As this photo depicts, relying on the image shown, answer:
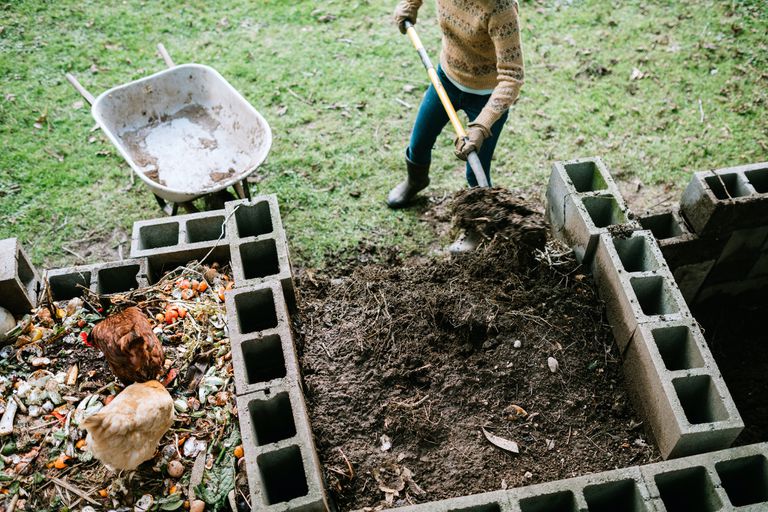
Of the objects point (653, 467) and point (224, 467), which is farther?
point (224, 467)

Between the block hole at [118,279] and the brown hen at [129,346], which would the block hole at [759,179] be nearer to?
the brown hen at [129,346]

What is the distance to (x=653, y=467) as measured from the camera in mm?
2811

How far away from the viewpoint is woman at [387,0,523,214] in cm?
372

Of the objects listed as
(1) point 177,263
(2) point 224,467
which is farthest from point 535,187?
(2) point 224,467

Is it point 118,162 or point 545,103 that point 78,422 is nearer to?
point 118,162

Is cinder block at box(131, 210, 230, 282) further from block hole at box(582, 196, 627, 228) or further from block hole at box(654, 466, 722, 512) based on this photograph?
block hole at box(654, 466, 722, 512)

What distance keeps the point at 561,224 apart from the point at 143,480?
3056mm

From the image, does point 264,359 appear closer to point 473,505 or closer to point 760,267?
point 473,505

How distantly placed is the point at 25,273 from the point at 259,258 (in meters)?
1.54

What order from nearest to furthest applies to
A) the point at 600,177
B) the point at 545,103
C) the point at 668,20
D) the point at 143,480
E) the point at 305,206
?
the point at 143,480, the point at 600,177, the point at 305,206, the point at 545,103, the point at 668,20

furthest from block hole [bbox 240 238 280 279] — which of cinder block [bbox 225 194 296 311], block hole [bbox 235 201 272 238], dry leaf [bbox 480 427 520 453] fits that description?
dry leaf [bbox 480 427 520 453]

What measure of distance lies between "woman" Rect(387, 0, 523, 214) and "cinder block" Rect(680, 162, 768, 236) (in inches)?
54.4

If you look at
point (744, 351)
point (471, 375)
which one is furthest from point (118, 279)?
point (744, 351)

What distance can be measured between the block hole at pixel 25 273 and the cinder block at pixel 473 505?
280cm
